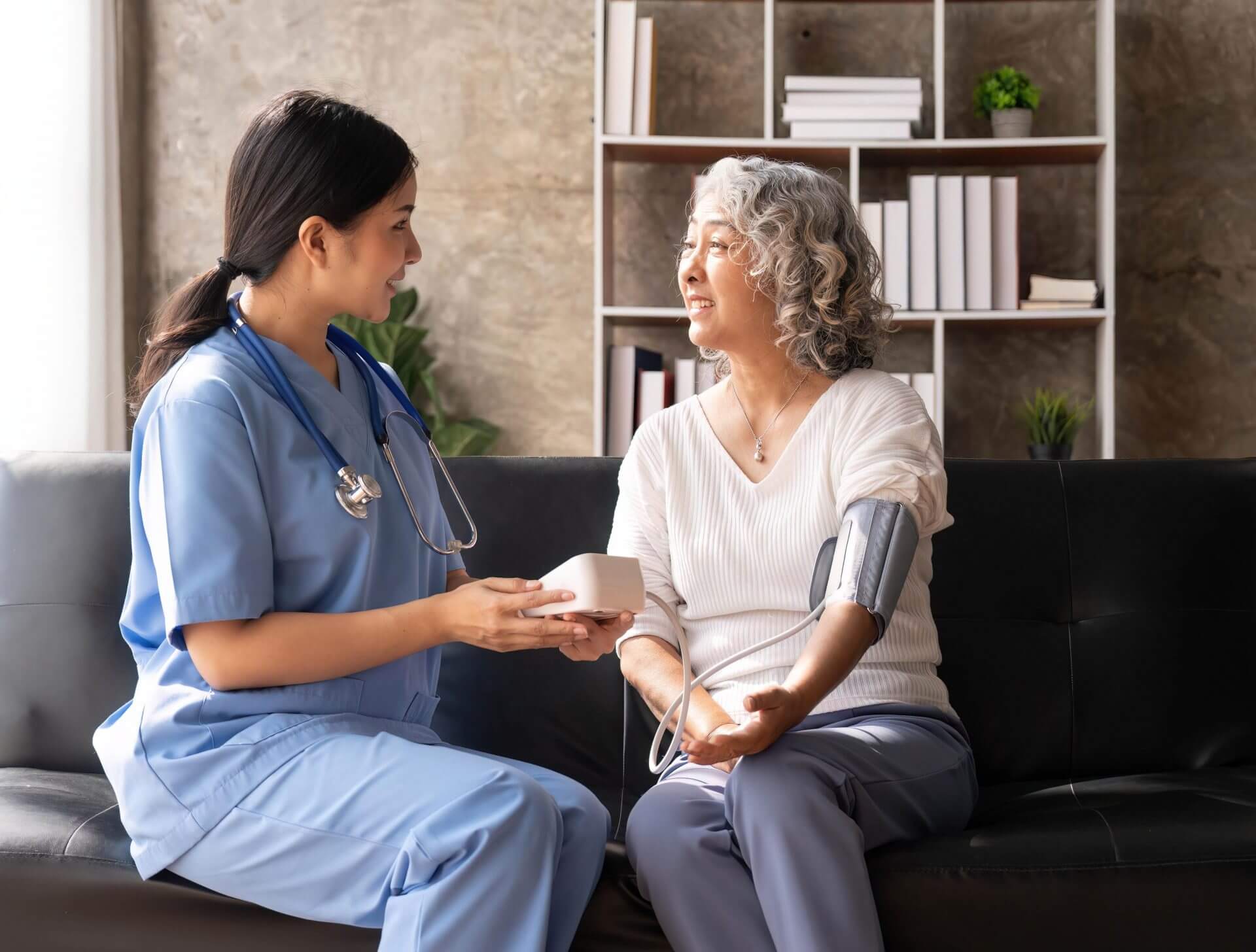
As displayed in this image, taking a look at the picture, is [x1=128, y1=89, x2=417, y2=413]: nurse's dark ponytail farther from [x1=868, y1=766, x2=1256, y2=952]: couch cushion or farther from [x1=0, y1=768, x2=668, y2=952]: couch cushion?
[x1=868, y1=766, x2=1256, y2=952]: couch cushion

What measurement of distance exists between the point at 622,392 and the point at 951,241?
3.05 ft

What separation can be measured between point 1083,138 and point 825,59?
753 millimetres

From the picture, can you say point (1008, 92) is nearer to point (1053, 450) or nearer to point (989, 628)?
point (1053, 450)

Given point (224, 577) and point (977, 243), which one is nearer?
point (224, 577)

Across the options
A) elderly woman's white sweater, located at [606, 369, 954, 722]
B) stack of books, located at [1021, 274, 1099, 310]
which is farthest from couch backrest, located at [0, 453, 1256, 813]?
stack of books, located at [1021, 274, 1099, 310]

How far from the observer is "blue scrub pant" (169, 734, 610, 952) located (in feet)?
4.02

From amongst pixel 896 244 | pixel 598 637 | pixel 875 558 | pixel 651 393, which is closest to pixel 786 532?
pixel 875 558

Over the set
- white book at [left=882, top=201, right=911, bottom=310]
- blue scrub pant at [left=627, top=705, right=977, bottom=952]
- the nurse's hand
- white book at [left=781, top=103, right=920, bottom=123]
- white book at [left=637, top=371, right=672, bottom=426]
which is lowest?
blue scrub pant at [left=627, top=705, right=977, bottom=952]

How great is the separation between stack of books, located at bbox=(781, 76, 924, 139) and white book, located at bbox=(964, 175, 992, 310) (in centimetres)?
22

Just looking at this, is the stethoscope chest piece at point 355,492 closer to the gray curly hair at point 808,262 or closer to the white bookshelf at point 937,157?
the gray curly hair at point 808,262

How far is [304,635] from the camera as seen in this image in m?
1.33

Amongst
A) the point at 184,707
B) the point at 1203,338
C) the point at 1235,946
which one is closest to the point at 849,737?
the point at 1235,946

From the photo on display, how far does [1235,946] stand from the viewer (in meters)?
1.45

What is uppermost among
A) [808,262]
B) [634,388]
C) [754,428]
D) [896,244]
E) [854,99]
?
[854,99]
